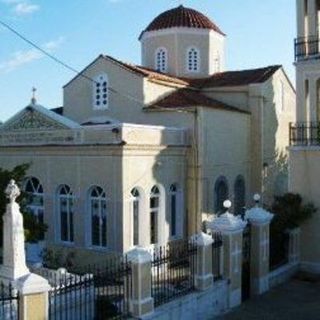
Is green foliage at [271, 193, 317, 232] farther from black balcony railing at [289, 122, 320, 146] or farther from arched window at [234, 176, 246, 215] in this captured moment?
arched window at [234, 176, 246, 215]

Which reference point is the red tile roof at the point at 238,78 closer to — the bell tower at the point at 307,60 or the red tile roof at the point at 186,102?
Answer: the red tile roof at the point at 186,102

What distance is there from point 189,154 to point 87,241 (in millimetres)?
4579

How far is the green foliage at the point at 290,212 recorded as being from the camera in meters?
16.8

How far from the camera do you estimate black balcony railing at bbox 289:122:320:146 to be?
716 inches

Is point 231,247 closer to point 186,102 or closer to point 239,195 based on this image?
point 186,102

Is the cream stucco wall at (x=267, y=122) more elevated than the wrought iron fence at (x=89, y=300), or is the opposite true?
the cream stucco wall at (x=267, y=122)

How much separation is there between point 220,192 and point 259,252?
596cm

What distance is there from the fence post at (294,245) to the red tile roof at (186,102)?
5378mm

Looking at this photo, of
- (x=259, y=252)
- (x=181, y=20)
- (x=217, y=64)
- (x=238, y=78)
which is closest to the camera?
(x=259, y=252)

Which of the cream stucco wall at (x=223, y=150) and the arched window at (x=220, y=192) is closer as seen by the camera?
the cream stucco wall at (x=223, y=150)

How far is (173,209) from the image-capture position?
19.1 metres

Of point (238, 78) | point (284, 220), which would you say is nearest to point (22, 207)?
point (284, 220)

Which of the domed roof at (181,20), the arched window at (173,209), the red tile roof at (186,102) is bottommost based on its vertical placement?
the arched window at (173,209)

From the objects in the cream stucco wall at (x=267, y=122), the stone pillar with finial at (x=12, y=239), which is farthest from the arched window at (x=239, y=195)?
the stone pillar with finial at (x=12, y=239)
